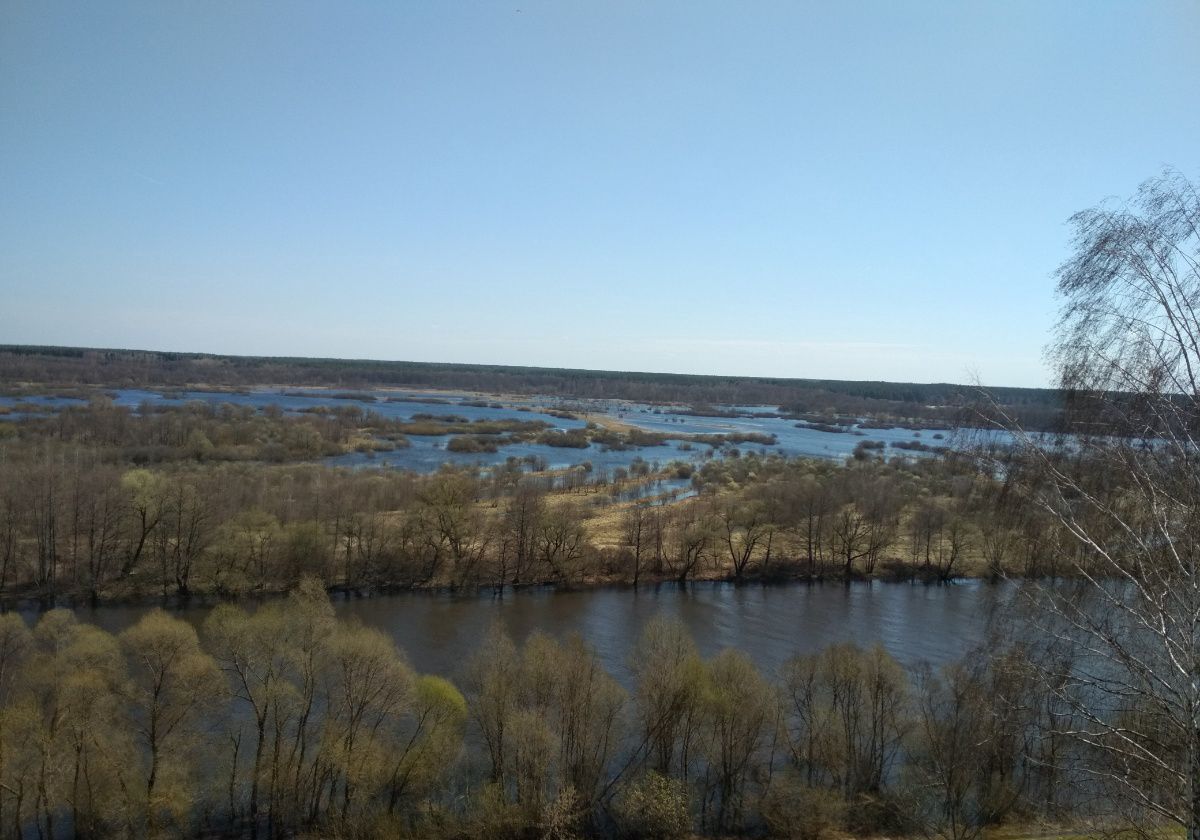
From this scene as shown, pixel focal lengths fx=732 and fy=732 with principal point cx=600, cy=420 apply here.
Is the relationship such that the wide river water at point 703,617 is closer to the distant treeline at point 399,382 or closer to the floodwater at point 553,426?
the floodwater at point 553,426

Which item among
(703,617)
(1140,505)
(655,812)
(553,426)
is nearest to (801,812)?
(655,812)

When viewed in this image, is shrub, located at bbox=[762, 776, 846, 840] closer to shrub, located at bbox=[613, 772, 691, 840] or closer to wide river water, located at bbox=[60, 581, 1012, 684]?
shrub, located at bbox=[613, 772, 691, 840]

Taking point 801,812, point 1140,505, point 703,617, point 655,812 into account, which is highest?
point 1140,505

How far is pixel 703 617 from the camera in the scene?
19859 mm

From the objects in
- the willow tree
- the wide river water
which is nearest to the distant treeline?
the wide river water

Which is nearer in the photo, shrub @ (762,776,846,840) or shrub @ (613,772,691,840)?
shrub @ (613,772,691,840)

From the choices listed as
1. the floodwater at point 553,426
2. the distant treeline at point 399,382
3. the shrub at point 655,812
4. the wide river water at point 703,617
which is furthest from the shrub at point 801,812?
the distant treeline at point 399,382

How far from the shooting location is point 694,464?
1695 inches

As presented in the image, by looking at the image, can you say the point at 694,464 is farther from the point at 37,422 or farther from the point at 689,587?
the point at 37,422

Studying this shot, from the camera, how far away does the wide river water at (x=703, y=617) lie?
16.9 metres

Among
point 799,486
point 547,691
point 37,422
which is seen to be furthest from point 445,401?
point 547,691

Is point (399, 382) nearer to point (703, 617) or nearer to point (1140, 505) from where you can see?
point (703, 617)

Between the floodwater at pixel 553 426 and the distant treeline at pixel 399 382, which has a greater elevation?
the distant treeline at pixel 399 382

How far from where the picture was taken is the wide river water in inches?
664
